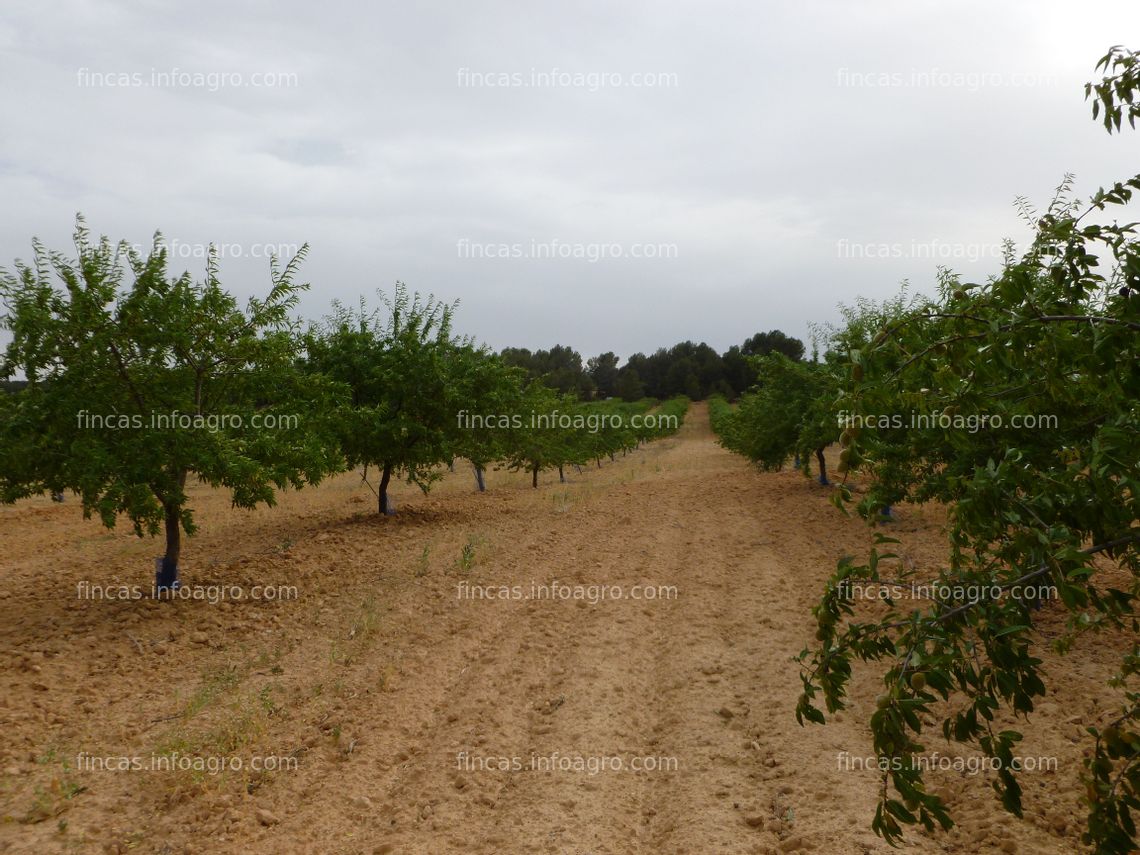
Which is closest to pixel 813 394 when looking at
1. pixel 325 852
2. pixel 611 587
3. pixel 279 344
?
pixel 611 587

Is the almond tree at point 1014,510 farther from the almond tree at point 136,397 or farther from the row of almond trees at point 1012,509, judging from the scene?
the almond tree at point 136,397

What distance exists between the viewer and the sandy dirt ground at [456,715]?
199 inches

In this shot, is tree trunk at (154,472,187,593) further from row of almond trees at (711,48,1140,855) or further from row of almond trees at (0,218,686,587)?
row of almond trees at (711,48,1140,855)

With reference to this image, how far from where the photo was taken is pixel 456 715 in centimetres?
681

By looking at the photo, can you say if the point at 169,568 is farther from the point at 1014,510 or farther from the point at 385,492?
the point at 1014,510

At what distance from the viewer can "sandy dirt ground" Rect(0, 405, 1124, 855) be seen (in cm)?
505

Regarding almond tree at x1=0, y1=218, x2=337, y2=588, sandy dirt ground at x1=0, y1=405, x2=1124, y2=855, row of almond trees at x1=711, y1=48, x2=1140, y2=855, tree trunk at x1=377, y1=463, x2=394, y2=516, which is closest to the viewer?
row of almond trees at x1=711, y1=48, x2=1140, y2=855

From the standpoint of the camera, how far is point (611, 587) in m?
11.5

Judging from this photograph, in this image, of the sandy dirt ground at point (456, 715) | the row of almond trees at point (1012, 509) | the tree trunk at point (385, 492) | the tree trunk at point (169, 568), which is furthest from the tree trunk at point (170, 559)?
the row of almond trees at point (1012, 509)

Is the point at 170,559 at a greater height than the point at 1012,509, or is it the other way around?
the point at 1012,509

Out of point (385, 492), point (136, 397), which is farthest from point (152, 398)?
point (385, 492)

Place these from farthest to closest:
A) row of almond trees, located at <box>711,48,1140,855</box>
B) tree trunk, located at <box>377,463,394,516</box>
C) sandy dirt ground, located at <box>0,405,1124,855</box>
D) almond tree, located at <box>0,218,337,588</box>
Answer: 1. tree trunk, located at <box>377,463,394,516</box>
2. almond tree, located at <box>0,218,337,588</box>
3. sandy dirt ground, located at <box>0,405,1124,855</box>
4. row of almond trees, located at <box>711,48,1140,855</box>

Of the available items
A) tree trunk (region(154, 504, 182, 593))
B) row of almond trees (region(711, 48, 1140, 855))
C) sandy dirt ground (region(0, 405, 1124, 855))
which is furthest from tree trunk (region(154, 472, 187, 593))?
row of almond trees (region(711, 48, 1140, 855))

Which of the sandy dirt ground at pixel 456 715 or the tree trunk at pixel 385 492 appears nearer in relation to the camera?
the sandy dirt ground at pixel 456 715
